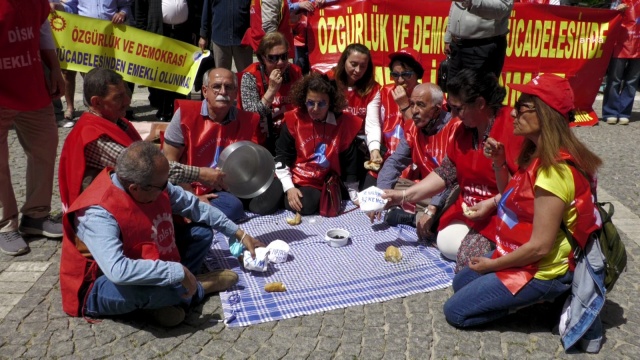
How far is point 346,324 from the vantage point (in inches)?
146

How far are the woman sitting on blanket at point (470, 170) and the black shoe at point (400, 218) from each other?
24.7 inches

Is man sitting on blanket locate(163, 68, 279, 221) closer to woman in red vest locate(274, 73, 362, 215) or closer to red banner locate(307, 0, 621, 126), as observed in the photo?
woman in red vest locate(274, 73, 362, 215)

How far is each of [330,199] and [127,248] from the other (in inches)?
93.0

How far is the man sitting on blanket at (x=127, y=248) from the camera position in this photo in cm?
325

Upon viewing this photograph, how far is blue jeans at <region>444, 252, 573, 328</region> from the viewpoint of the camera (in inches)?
134

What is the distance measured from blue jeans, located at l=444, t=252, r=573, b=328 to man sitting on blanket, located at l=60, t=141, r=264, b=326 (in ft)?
4.98

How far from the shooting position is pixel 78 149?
386 centimetres

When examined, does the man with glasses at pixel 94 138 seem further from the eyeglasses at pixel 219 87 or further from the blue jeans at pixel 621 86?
the blue jeans at pixel 621 86

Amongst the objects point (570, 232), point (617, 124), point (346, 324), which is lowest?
point (617, 124)

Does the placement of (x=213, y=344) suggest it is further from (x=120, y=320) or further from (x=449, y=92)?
(x=449, y=92)

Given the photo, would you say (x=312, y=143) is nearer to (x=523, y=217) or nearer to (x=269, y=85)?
(x=269, y=85)

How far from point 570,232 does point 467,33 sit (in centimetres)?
295

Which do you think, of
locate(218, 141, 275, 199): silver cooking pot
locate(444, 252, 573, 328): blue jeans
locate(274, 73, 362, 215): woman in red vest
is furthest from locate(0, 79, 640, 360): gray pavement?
locate(274, 73, 362, 215): woman in red vest

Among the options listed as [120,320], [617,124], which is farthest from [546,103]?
[617,124]
